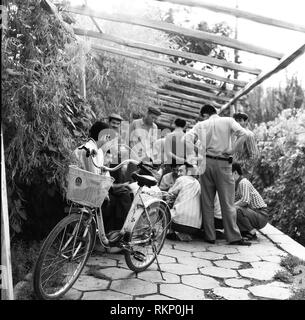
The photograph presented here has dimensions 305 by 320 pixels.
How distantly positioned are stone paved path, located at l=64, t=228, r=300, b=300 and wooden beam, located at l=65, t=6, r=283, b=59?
3.08 metres

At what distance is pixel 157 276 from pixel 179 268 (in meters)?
0.42

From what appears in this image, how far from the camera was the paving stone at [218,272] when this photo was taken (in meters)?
4.61

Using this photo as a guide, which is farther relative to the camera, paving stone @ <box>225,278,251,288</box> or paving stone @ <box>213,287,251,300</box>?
paving stone @ <box>225,278,251,288</box>

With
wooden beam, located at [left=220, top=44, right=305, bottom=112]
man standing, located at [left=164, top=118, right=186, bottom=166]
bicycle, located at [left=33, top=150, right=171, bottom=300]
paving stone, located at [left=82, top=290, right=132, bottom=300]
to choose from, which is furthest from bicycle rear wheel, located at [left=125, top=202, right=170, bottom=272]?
wooden beam, located at [left=220, top=44, right=305, bottom=112]

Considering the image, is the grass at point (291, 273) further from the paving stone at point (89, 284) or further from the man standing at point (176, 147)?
the man standing at point (176, 147)

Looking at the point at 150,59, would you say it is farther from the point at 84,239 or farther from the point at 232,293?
the point at 232,293

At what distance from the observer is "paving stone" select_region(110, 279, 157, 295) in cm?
395

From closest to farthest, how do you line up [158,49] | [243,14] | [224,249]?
1. [243,14]
2. [224,249]
3. [158,49]

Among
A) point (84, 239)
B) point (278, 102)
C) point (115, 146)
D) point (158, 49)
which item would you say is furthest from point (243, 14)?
point (278, 102)

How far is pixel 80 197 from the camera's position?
354 cm

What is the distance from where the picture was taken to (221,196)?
6.02 meters

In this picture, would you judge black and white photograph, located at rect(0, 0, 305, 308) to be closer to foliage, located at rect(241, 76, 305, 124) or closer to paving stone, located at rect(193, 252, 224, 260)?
paving stone, located at rect(193, 252, 224, 260)

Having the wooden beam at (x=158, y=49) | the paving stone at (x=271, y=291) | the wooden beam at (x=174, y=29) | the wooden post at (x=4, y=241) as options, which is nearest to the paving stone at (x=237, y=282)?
the paving stone at (x=271, y=291)
